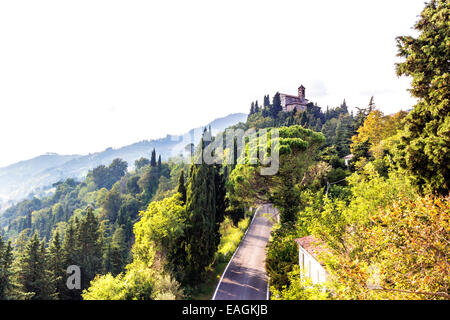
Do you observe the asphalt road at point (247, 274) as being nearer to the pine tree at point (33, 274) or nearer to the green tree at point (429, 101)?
the green tree at point (429, 101)

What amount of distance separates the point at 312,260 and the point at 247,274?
9.46 m

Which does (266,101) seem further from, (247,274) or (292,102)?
(247,274)

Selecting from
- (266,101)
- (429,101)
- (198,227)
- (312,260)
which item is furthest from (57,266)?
(266,101)

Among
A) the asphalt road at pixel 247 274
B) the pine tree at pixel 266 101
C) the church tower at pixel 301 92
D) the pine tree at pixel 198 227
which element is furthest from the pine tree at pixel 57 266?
the church tower at pixel 301 92

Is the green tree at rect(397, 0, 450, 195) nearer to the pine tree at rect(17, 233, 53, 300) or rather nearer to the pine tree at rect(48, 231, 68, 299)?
the pine tree at rect(17, 233, 53, 300)

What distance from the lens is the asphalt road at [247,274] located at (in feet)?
60.1

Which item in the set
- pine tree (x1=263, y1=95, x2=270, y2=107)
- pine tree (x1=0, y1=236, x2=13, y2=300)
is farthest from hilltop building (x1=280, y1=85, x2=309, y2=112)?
pine tree (x1=0, y1=236, x2=13, y2=300)

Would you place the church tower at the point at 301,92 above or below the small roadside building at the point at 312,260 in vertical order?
above

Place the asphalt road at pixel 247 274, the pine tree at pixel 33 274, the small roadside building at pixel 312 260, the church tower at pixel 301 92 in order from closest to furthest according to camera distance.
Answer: the small roadside building at pixel 312 260 < the asphalt road at pixel 247 274 < the pine tree at pixel 33 274 < the church tower at pixel 301 92

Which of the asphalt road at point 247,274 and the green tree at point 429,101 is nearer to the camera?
the green tree at point 429,101

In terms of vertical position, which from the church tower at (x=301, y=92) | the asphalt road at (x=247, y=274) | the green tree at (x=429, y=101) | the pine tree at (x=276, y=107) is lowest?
the asphalt road at (x=247, y=274)

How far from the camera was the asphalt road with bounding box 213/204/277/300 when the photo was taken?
60.1ft

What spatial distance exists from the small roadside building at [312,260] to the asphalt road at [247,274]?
4126 mm

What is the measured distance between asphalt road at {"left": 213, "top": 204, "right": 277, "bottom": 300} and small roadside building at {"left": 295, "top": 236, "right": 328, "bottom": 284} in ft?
13.5
